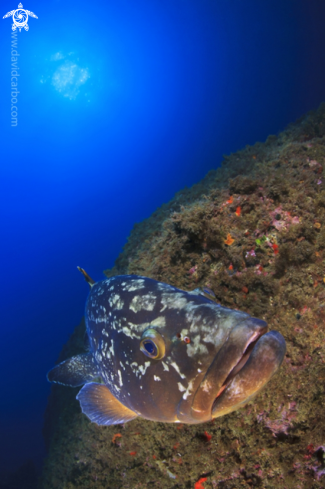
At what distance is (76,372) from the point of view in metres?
3.65

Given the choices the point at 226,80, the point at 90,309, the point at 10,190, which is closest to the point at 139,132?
the point at 226,80

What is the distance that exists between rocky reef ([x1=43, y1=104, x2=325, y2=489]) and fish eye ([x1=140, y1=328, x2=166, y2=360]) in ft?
5.16

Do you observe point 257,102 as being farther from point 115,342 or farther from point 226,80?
point 115,342

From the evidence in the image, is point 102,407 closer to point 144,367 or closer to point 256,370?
point 144,367

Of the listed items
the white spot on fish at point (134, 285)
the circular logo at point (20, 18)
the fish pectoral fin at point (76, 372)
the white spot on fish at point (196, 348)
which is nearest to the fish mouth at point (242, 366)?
the white spot on fish at point (196, 348)

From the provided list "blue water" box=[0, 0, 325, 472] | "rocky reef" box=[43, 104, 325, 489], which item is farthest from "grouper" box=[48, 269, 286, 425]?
"blue water" box=[0, 0, 325, 472]

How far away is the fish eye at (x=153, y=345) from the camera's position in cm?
191

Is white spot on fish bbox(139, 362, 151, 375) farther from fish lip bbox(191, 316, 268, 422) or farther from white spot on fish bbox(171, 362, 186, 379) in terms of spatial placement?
fish lip bbox(191, 316, 268, 422)

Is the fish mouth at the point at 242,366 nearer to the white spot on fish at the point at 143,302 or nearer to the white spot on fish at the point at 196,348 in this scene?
the white spot on fish at the point at 196,348

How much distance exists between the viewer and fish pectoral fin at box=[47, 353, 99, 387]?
138 inches

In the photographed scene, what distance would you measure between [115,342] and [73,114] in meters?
107

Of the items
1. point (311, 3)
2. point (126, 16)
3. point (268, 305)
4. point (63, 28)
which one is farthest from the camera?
point (126, 16)

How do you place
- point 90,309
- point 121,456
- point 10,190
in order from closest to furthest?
1. point 90,309
2. point 121,456
3. point 10,190

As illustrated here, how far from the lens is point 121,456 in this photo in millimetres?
4008
